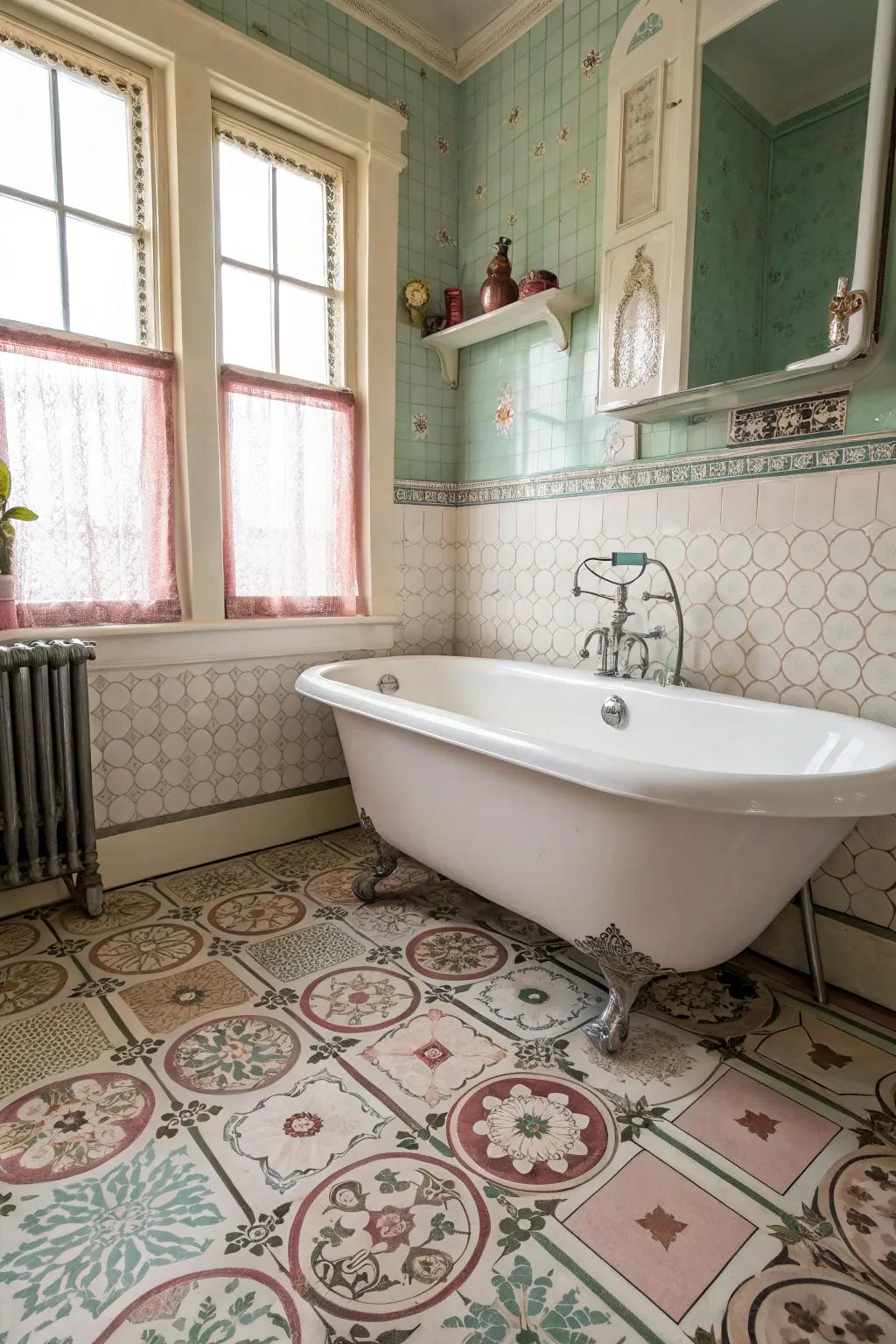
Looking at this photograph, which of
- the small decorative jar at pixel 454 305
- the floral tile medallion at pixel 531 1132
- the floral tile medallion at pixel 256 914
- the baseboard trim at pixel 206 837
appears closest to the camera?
the floral tile medallion at pixel 531 1132

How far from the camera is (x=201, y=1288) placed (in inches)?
40.6

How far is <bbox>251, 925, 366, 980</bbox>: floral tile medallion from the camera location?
6.15ft

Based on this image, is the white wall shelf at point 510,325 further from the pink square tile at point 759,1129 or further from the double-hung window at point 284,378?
the pink square tile at point 759,1129

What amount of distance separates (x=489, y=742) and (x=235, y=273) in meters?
1.94

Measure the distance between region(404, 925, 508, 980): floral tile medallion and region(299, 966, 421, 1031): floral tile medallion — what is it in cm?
9

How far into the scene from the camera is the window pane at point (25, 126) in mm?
2041

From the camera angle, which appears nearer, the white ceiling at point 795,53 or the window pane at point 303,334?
the white ceiling at point 795,53

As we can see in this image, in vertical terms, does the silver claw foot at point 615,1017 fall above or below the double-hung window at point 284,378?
below

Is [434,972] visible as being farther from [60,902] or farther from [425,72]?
[425,72]

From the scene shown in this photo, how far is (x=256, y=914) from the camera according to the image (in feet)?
7.13

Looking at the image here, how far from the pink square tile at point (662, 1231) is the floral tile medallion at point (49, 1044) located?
3.41ft

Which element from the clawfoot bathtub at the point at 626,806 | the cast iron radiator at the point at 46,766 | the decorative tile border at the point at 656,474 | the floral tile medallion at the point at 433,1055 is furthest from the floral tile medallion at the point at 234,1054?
the decorative tile border at the point at 656,474

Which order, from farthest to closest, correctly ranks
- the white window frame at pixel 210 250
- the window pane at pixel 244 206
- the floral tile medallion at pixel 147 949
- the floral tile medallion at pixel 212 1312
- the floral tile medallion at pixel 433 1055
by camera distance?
the window pane at pixel 244 206 < the white window frame at pixel 210 250 < the floral tile medallion at pixel 147 949 < the floral tile medallion at pixel 433 1055 < the floral tile medallion at pixel 212 1312

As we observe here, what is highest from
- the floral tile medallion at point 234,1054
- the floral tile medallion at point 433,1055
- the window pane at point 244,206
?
the window pane at point 244,206
